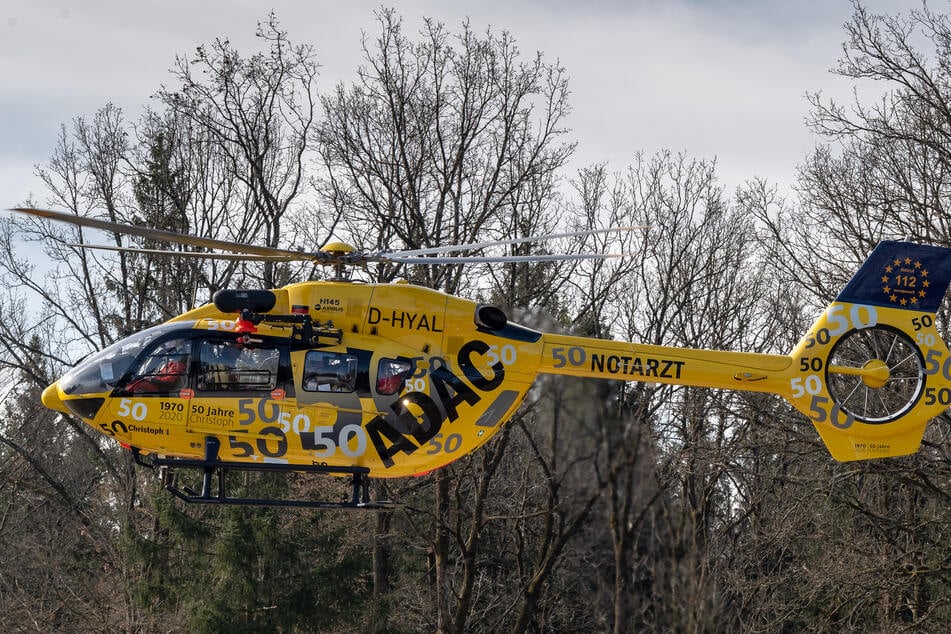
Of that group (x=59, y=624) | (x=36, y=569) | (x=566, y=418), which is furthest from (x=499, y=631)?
(x=566, y=418)

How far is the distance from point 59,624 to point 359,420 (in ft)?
69.1

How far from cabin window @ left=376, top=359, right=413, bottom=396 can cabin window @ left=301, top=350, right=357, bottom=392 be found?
1.00 ft

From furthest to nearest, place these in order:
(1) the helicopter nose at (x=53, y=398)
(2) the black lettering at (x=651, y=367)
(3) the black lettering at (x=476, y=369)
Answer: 1. (1) the helicopter nose at (x=53, y=398)
2. (3) the black lettering at (x=476, y=369)
3. (2) the black lettering at (x=651, y=367)

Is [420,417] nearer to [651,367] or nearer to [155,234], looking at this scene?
[651,367]

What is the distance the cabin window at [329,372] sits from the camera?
1244cm

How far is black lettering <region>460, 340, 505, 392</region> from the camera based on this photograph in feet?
41.6

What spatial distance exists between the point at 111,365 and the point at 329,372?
2.81 m

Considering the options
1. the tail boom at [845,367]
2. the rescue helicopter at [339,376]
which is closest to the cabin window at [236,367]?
the rescue helicopter at [339,376]

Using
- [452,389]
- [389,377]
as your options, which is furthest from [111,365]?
[452,389]

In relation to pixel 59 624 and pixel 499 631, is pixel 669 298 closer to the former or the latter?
pixel 499 631

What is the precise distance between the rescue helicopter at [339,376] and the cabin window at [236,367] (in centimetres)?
1

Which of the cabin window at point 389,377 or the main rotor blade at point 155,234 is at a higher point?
the main rotor blade at point 155,234

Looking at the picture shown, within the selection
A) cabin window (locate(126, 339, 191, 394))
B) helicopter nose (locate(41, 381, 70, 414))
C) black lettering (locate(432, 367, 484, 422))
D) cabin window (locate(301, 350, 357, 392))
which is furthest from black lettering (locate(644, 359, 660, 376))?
helicopter nose (locate(41, 381, 70, 414))

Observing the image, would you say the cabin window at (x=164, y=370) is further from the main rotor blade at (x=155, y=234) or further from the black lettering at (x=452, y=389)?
the black lettering at (x=452, y=389)
